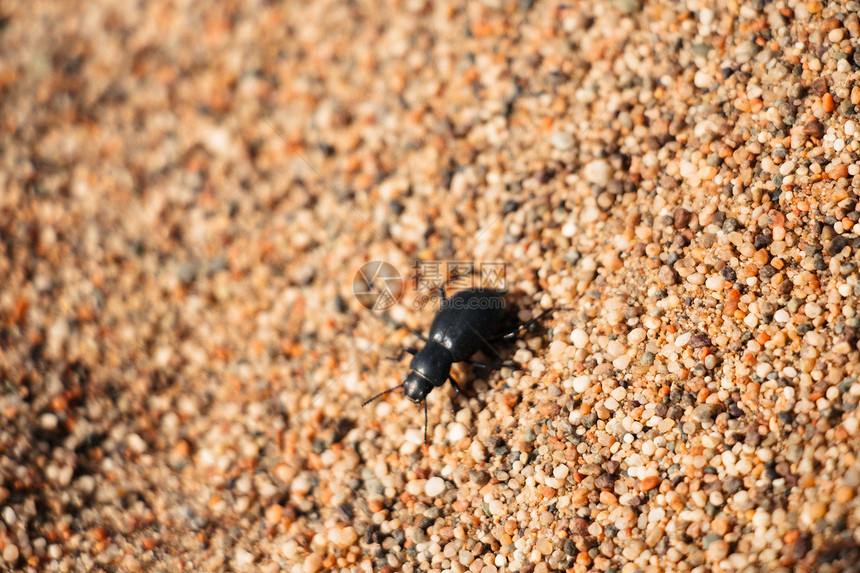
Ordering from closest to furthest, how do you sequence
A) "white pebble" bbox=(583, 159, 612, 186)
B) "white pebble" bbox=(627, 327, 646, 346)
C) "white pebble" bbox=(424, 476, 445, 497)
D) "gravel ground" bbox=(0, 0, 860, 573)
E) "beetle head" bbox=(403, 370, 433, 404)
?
"gravel ground" bbox=(0, 0, 860, 573), "white pebble" bbox=(627, 327, 646, 346), "white pebble" bbox=(424, 476, 445, 497), "beetle head" bbox=(403, 370, 433, 404), "white pebble" bbox=(583, 159, 612, 186)

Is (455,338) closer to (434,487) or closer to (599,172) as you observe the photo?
(434,487)

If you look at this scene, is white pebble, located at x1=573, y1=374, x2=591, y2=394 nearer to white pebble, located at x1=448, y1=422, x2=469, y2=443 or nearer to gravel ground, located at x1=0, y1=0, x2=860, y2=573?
gravel ground, located at x1=0, y1=0, x2=860, y2=573

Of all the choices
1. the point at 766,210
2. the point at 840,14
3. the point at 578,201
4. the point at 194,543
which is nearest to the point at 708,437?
the point at 766,210

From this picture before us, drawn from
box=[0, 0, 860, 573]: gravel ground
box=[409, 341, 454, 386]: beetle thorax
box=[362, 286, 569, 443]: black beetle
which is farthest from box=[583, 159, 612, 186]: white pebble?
box=[409, 341, 454, 386]: beetle thorax

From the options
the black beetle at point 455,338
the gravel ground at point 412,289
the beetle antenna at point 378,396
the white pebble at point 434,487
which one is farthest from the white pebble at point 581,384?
the beetle antenna at point 378,396

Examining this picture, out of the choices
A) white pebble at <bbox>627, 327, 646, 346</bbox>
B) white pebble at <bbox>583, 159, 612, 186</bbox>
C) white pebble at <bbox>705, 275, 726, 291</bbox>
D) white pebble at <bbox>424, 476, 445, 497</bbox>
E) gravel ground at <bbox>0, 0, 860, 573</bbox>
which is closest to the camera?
gravel ground at <bbox>0, 0, 860, 573</bbox>

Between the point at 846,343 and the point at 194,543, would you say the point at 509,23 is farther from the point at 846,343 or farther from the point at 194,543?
the point at 194,543

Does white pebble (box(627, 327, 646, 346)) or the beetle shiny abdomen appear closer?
white pebble (box(627, 327, 646, 346))

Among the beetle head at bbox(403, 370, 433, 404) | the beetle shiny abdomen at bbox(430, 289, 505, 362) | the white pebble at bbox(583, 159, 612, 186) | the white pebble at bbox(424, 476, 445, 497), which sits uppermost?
the white pebble at bbox(583, 159, 612, 186)
